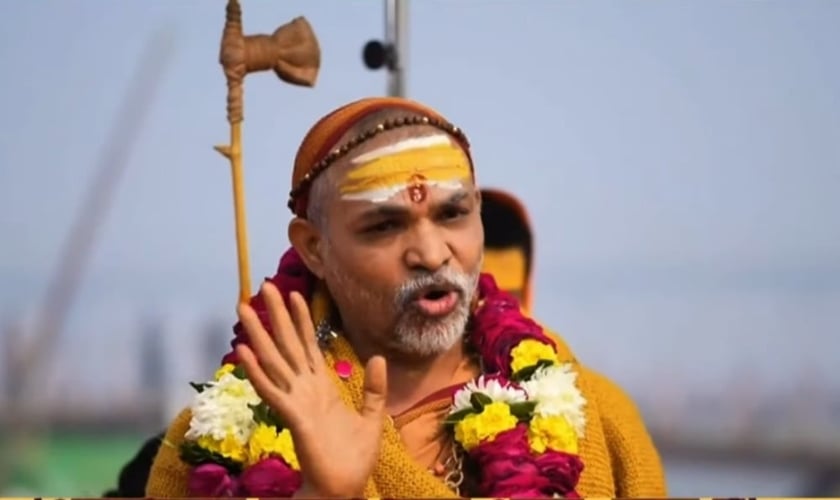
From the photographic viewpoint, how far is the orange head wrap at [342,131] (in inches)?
69.6

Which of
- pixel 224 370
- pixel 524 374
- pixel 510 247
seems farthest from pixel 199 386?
pixel 510 247

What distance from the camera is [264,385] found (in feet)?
4.90

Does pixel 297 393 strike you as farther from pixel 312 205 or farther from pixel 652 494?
pixel 652 494

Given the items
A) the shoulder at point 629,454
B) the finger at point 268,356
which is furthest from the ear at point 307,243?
the shoulder at point 629,454

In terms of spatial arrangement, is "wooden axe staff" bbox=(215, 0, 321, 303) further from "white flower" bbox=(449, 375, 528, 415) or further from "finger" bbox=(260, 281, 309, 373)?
"finger" bbox=(260, 281, 309, 373)

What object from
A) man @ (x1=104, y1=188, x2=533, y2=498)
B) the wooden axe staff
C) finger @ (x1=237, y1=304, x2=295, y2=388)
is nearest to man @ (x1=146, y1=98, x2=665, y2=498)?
finger @ (x1=237, y1=304, x2=295, y2=388)

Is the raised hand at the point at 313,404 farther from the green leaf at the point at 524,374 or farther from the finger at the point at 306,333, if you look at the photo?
the green leaf at the point at 524,374

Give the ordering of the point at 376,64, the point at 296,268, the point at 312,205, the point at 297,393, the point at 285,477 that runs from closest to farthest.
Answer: the point at 297,393
the point at 285,477
the point at 312,205
the point at 296,268
the point at 376,64

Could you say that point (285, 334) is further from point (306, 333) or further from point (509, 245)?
point (509, 245)

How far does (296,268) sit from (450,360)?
0.86 feet

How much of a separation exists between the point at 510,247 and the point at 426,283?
1.30 meters

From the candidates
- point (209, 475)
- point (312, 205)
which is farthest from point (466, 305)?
point (209, 475)

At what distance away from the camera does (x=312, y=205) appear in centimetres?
183

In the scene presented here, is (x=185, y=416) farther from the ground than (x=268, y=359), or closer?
closer
